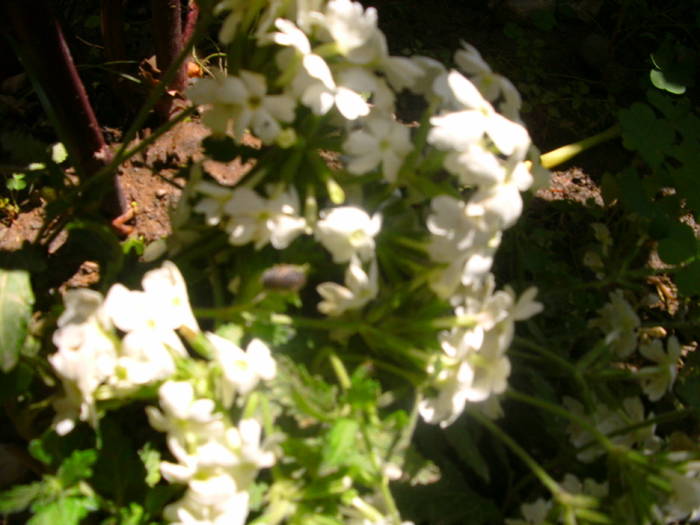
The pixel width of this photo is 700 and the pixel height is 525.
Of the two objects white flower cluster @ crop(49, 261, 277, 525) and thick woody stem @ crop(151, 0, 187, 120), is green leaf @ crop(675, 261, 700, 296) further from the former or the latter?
thick woody stem @ crop(151, 0, 187, 120)

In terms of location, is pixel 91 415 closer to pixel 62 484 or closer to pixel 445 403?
pixel 62 484

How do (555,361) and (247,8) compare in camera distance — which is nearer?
(247,8)

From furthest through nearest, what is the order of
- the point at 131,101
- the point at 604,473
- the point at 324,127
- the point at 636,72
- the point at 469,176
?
the point at 636,72, the point at 131,101, the point at 604,473, the point at 324,127, the point at 469,176

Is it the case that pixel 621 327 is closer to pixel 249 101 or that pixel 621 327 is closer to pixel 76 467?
pixel 249 101

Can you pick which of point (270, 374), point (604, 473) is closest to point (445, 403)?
point (270, 374)

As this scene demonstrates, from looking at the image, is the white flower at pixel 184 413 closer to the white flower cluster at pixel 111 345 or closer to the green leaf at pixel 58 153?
the white flower cluster at pixel 111 345

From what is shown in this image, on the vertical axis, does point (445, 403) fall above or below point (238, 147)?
below

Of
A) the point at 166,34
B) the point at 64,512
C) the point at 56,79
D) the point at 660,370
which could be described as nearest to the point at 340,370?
the point at 64,512
